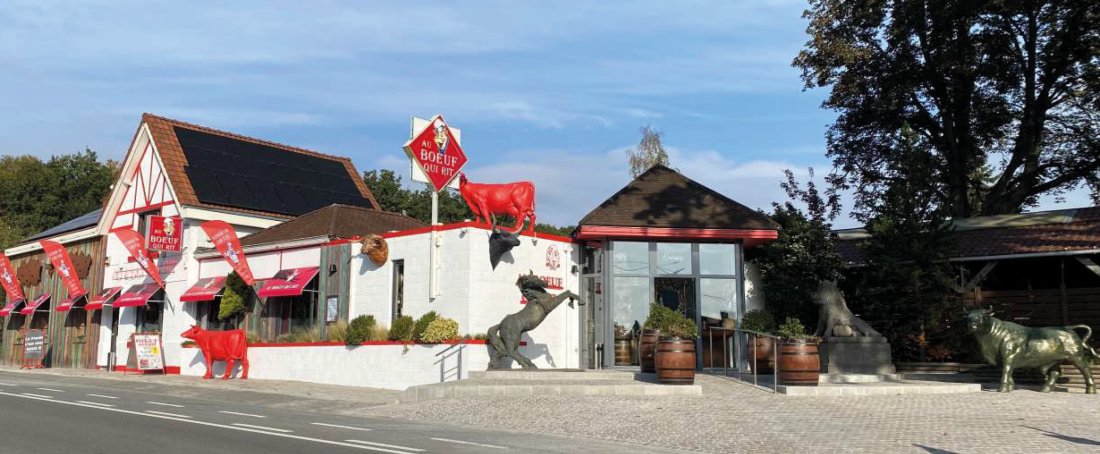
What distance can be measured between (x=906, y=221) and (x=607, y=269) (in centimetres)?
688

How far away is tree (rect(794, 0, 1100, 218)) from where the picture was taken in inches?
991

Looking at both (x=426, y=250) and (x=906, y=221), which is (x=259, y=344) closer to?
(x=426, y=250)

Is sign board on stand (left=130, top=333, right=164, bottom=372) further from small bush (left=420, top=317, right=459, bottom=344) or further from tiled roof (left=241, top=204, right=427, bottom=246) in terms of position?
small bush (left=420, top=317, right=459, bottom=344)

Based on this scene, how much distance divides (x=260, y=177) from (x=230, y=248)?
26.6 ft

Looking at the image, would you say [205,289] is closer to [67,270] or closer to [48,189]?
[67,270]

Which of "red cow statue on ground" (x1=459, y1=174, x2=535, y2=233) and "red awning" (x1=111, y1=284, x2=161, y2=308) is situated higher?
"red cow statue on ground" (x1=459, y1=174, x2=535, y2=233)

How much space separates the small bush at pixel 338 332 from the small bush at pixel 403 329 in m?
1.58

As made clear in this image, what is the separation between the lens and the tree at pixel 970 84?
25172mm

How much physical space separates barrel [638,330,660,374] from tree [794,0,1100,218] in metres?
12.1

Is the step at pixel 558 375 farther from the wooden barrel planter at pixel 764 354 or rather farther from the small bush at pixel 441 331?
the wooden barrel planter at pixel 764 354

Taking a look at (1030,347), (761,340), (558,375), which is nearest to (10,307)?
(558,375)

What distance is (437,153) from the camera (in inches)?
787

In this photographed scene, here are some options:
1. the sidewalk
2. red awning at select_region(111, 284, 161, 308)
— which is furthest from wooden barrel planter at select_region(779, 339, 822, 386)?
red awning at select_region(111, 284, 161, 308)

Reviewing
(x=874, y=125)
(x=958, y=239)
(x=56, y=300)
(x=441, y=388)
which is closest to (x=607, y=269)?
(x=441, y=388)
